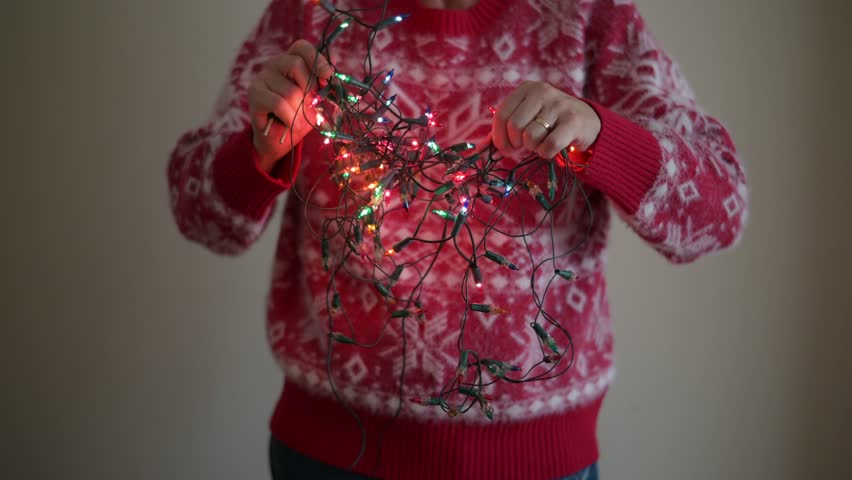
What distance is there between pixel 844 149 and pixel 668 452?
23.2 inches

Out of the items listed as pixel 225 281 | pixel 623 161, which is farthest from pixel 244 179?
pixel 225 281

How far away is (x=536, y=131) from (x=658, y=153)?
167mm

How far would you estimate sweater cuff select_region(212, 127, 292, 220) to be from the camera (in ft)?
2.19

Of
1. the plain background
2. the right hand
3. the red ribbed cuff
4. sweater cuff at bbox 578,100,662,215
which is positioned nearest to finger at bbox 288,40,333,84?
the right hand

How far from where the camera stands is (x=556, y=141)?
1.78ft

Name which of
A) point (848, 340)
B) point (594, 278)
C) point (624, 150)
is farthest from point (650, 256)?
point (624, 150)

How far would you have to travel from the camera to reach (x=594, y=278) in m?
0.75

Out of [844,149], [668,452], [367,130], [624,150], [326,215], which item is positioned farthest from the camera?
[668,452]

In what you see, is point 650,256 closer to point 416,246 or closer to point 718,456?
point 718,456

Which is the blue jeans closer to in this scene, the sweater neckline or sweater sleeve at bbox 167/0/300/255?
sweater sleeve at bbox 167/0/300/255


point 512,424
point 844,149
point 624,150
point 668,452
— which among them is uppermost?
point 844,149

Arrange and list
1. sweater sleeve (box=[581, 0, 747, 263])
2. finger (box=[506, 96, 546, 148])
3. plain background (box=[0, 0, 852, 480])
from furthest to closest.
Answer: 1. plain background (box=[0, 0, 852, 480])
2. sweater sleeve (box=[581, 0, 747, 263])
3. finger (box=[506, 96, 546, 148])

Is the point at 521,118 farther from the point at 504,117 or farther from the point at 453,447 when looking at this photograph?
the point at 453,447

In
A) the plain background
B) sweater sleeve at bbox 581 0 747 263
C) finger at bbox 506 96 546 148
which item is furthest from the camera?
the plain background
